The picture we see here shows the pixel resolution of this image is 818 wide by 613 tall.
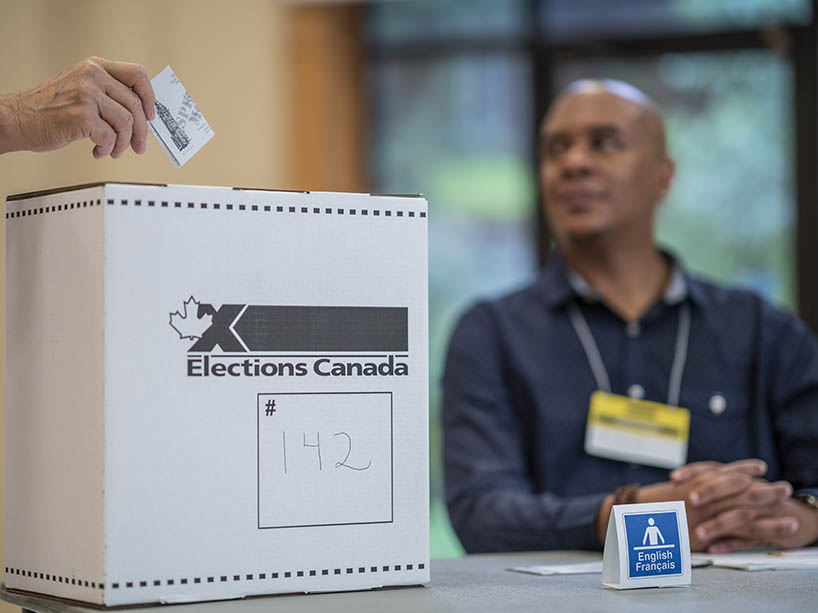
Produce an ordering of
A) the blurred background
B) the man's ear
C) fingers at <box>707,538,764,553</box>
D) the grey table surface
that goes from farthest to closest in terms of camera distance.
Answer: the blurred background, the man's ear, fingers at <box>707,538,764,553</box>, the grey table surface

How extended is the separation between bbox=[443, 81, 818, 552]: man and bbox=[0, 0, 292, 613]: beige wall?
1.90 m

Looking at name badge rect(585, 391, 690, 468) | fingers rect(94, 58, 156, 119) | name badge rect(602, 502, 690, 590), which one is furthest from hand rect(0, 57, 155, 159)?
name badge rect(585, 391, 690, 468)

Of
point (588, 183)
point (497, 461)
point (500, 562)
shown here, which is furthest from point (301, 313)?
point (588, 183)

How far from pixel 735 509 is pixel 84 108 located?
1.03 m

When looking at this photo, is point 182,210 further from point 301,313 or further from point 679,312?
point 679,312

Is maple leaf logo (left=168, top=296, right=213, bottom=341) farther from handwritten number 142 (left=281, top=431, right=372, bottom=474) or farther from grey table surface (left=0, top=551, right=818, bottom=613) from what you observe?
grey table surface (left=0, top=551, right=818, bottom=613)

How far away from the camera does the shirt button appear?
201cm

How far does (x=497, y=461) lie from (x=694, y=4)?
109 inches

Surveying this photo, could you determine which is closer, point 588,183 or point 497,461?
point 497,461

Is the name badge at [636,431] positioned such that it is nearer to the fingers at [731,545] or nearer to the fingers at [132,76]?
the fingers at [731,545]

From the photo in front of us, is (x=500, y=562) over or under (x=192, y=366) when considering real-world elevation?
under

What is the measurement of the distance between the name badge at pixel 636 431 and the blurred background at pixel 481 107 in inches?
81.9

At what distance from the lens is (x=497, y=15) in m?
4.29

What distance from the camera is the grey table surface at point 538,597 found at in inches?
34.7
